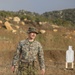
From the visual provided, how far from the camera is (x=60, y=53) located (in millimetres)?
23578

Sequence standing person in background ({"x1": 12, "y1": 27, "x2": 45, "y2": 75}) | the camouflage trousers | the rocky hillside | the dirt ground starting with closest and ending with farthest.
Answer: standing person in background ({"x1": 12, "y1": 27, "x2": 45, "y2": 75}) → the camouflage trousers → the dirt ground → the rocky hillside

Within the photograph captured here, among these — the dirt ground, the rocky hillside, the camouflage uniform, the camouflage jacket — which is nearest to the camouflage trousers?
the camouflage uniform

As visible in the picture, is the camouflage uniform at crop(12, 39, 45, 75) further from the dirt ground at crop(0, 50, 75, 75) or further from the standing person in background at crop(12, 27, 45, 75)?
the dirt ground at crop(0, 50, 75, 75)

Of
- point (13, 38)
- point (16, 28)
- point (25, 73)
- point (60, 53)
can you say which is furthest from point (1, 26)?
point (25, 73)

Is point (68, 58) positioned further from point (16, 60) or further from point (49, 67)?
point (16, 60)

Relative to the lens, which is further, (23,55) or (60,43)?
(60,43)

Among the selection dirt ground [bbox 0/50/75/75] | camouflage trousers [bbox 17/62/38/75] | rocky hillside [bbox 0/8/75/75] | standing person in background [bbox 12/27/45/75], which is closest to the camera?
standing person in background [bbox 12/27/45/75]

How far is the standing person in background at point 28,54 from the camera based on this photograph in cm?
936

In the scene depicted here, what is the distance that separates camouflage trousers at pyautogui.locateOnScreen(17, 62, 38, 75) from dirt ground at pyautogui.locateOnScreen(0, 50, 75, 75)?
636 centimetres

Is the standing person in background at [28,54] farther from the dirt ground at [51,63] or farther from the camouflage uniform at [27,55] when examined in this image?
the dirt ground at [51,63]

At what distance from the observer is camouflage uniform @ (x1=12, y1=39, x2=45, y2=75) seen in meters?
9.41

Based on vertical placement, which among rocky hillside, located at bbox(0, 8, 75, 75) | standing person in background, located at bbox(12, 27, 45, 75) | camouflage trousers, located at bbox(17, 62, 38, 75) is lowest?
camouflage trousers, located at bbox(17, 62, 38, 75)

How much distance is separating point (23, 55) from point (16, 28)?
2675 cm

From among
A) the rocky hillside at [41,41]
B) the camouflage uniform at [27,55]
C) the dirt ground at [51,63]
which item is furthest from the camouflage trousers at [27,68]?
the rocky hillside at [41,41]
